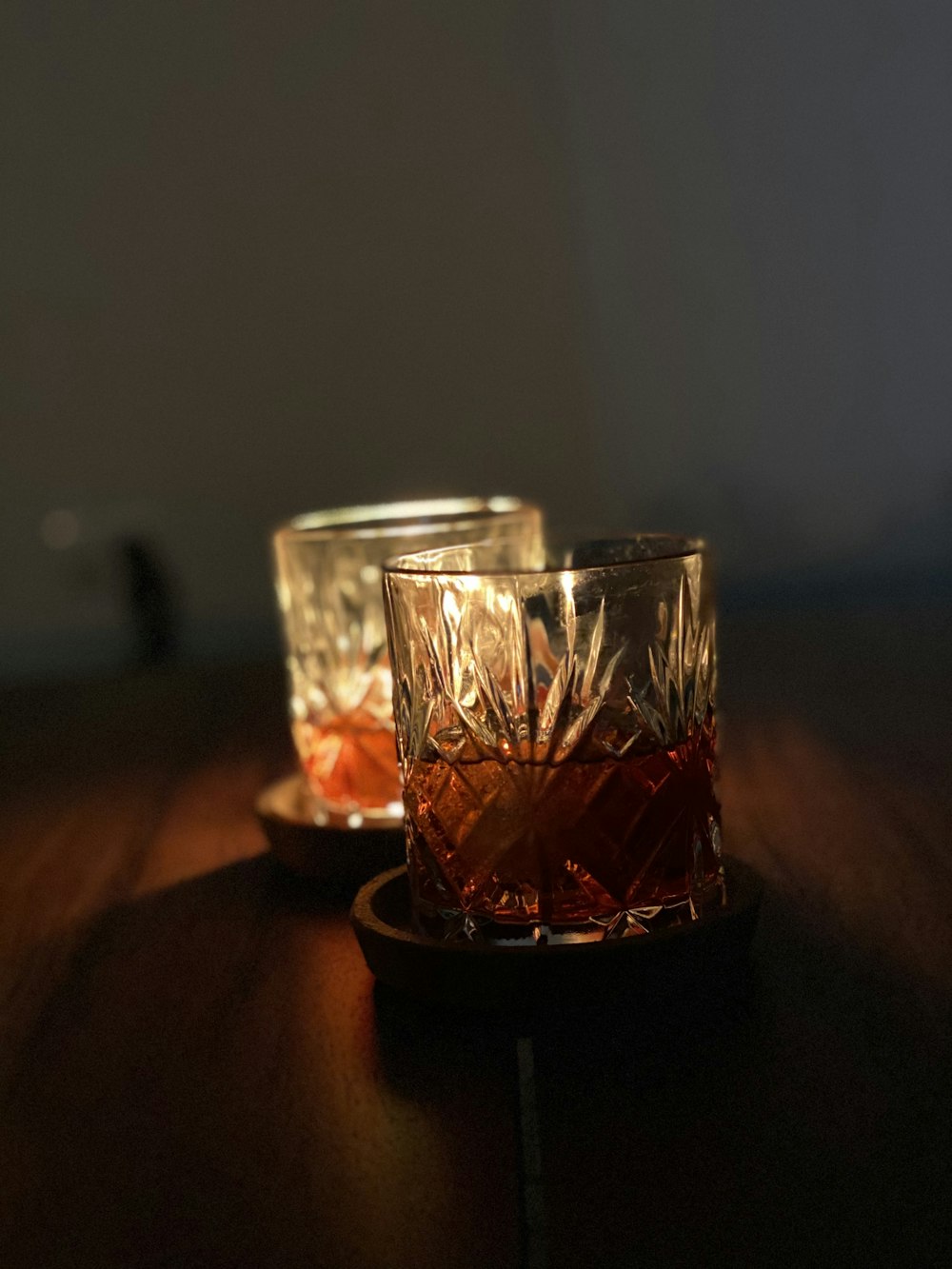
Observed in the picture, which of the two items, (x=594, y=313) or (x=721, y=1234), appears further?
(x=594, y=313)

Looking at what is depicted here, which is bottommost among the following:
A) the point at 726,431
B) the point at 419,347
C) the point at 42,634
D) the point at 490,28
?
the point at 42,634

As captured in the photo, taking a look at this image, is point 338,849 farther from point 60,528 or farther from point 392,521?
point 60,528

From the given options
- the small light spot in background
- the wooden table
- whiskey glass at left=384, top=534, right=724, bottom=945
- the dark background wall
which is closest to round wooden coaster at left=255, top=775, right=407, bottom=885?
the wooden table

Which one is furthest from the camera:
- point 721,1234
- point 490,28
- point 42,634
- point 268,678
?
point 42,634

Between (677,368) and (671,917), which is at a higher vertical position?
(677,368)

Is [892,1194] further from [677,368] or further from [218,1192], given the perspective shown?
[677,368]

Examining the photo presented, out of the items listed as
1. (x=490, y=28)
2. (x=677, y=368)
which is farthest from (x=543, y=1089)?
(x=490, y=28)

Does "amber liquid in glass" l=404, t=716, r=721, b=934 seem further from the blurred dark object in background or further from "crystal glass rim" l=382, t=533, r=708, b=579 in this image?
the blurred dark object in background
